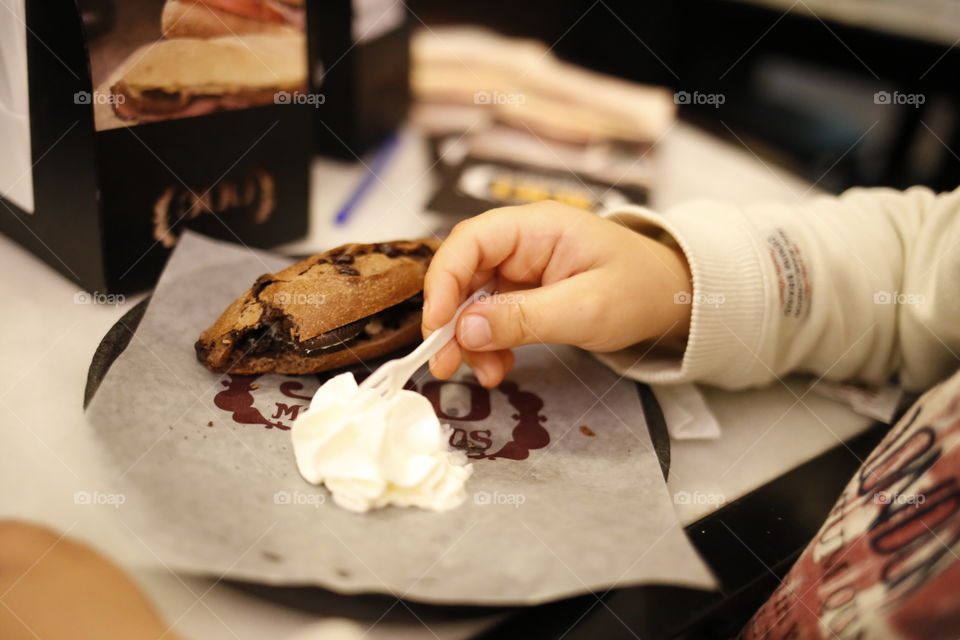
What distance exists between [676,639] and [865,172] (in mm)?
1879

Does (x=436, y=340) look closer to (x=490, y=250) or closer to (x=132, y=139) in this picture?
(x=490, y=250)

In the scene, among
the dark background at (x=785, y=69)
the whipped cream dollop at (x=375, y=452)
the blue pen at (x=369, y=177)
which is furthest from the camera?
the dark background at (x=785, y=69)

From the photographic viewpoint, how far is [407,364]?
2.23 feet

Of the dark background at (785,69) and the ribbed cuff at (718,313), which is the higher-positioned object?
the dark background at (785,69)

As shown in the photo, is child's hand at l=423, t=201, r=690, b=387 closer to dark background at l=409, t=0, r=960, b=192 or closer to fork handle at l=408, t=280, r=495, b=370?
fork handle at l=408, t=280, r=495, b=370

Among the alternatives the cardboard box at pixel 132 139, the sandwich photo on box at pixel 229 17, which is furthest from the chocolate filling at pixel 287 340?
the sandwich photo on box at pixel 229 17

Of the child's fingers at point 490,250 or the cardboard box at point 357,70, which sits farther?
the cardboard box at point 357,70

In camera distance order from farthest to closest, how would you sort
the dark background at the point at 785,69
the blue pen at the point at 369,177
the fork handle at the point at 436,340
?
1. the dark background at the point at 785,69
2. the blue pen at the point at 369,177
3. the fork handle at the point at 436,340

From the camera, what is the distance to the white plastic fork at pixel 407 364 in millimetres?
662

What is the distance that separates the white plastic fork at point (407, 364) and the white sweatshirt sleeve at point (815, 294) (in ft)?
0.68


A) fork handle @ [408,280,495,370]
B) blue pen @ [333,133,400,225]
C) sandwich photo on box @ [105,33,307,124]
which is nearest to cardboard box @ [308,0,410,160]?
blue pen @ [333,133,400,225]

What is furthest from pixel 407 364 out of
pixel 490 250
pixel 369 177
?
pixel 369 177

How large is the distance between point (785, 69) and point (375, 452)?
6.93 ft

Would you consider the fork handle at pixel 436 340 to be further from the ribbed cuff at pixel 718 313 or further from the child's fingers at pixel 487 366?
the ribbed cuff at pixel 718 313
